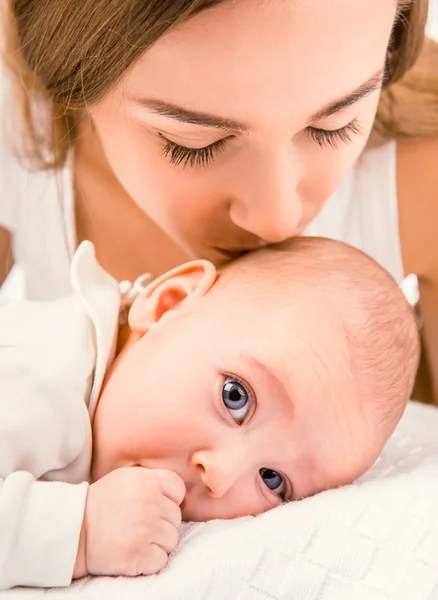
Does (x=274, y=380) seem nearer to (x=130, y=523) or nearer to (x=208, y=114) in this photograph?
(x=130, y=523)

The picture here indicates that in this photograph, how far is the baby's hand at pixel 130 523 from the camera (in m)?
1.03

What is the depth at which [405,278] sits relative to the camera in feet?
6.25

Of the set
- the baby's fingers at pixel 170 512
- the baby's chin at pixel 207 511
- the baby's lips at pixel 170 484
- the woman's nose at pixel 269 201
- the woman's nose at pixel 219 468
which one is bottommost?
the baby's chin at pixel 207 511

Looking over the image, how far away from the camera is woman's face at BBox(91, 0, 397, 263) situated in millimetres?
1091

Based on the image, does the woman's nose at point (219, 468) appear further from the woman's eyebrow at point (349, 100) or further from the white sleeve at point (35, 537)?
the woman's eyebrow at point (349, 100)

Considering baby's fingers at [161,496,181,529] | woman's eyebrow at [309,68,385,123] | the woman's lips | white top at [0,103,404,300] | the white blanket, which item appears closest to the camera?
the white blanket

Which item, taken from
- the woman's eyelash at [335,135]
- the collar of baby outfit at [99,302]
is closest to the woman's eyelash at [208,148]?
the woman's eyelash at [335,135]

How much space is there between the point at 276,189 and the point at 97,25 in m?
0.36

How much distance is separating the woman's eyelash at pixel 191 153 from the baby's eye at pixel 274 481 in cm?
49

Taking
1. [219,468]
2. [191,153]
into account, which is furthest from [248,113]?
[219,468]

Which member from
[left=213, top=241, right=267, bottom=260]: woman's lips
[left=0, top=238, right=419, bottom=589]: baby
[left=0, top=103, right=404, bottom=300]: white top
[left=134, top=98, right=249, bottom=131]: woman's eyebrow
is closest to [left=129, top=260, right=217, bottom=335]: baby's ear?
[left=0, top=238, right=419, bottom=589]: baby

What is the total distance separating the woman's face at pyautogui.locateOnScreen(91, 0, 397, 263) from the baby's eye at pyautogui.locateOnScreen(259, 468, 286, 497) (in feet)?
1.32

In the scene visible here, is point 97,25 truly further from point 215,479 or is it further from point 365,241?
point 365,241

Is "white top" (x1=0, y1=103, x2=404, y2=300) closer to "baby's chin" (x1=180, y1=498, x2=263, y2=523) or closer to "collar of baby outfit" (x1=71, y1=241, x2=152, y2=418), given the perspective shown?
"collar of baby outfit" (x1=71, y1=241, x2=152, y2=418)
